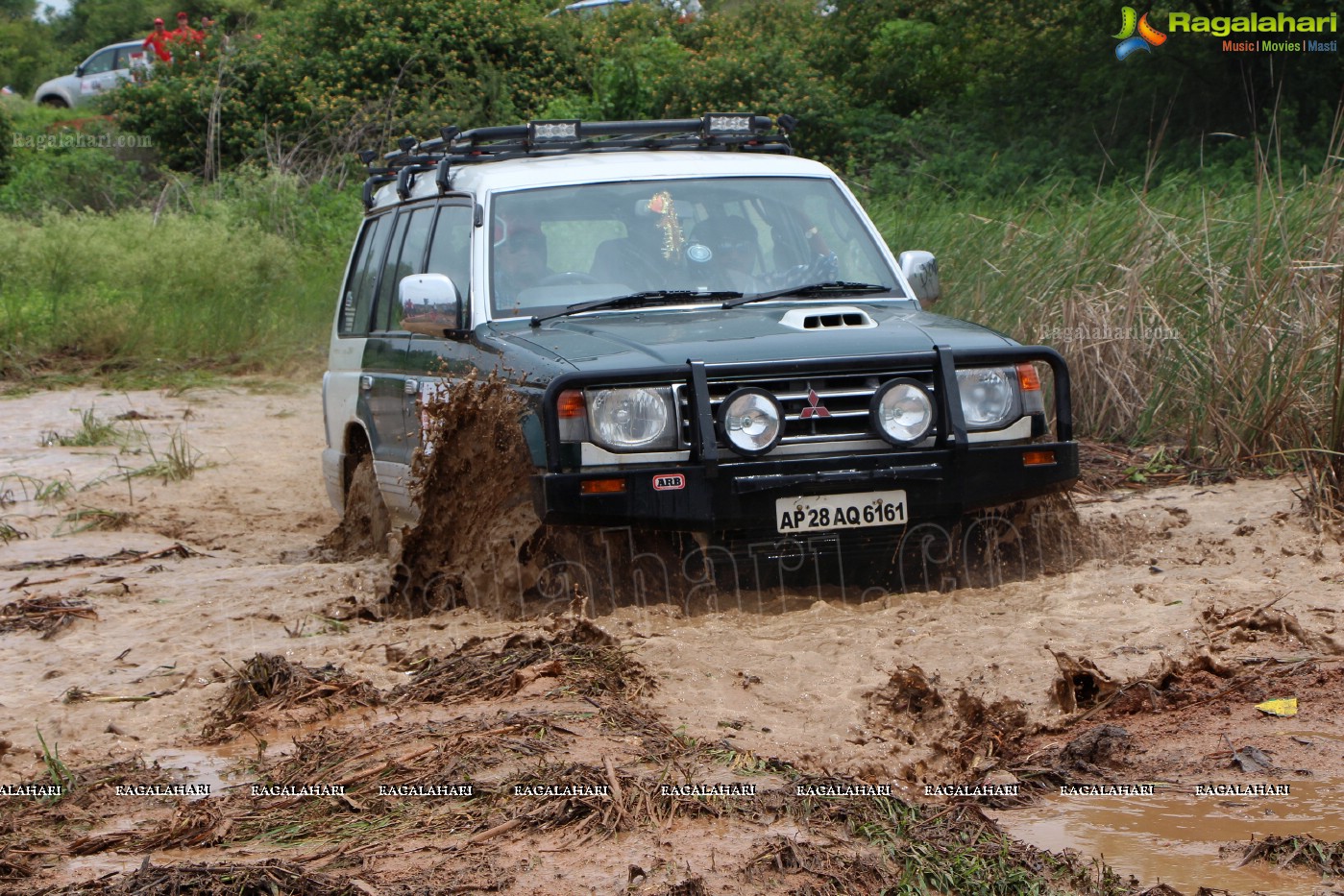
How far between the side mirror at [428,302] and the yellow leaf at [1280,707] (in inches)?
118

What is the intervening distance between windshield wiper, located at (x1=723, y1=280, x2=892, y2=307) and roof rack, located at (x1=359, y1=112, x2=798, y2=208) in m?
1.23

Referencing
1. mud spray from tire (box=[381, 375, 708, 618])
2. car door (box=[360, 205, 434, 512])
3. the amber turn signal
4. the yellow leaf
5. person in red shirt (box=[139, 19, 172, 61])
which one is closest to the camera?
the yellow leaf

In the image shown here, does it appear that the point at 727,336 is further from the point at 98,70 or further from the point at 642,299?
the point at 98,70

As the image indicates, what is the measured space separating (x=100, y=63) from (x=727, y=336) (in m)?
30.5

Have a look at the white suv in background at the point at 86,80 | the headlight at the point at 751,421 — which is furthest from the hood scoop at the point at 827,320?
the white suv in background at the point at 86,80

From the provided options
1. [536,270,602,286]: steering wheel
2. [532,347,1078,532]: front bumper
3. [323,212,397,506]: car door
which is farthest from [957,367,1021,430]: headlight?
[323,212,397,506]: car door

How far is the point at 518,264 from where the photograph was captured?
224 inches

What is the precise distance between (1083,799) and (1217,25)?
15229mm

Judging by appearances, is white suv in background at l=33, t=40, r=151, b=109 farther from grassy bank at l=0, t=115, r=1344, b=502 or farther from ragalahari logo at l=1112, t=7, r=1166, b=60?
ragalahari logo at l=1112, t=7, r=1166, b=60

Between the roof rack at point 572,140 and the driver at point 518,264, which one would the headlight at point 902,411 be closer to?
the driver at point 518,264

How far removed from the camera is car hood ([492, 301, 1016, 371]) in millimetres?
4734

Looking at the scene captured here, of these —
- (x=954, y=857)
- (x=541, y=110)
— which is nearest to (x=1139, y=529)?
(x=954, y=857)

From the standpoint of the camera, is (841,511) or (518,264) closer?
(841,511)

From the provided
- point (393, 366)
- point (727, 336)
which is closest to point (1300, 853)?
point (727, 336)
